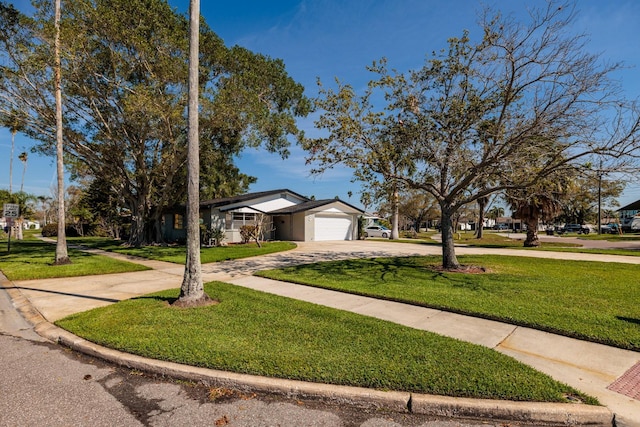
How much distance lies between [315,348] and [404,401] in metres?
1.39

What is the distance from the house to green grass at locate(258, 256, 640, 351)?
1314 cm

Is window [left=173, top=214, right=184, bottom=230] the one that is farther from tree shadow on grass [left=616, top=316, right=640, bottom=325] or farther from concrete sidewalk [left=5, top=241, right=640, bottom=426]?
tree shadow on grass [left=616, top=316, right=640, bottom=325]

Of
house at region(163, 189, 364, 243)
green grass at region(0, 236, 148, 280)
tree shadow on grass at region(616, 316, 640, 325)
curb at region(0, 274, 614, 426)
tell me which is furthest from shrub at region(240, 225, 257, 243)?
tree shadow on grass at region(616, 316, 640, 325)

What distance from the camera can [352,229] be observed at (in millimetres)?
29188

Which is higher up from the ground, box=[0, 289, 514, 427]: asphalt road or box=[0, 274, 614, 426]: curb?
box=[0, 274, 614, 426]: curb

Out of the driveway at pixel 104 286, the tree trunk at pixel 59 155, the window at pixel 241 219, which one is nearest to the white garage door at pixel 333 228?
the window at pixel 241 219

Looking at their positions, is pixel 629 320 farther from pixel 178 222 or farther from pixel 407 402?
pixel 178 222

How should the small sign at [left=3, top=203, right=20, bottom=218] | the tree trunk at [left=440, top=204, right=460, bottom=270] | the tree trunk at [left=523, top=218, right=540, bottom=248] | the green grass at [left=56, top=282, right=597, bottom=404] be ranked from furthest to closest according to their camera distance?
the tree trunk at [left=523, top=218, right=540, bottom=248] < the small sign at [left=3, top=203, right=20, bottom=218] < the tree trunk at [left=440, top=204, right=460, bottom=270] < the green grass at [left=56, top=282, right=597, bottom=404]

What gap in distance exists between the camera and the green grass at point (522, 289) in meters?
5.32

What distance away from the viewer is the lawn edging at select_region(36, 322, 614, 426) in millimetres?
2979

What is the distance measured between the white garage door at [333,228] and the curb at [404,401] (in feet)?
74.4

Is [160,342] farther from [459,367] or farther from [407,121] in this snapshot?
[407,121]

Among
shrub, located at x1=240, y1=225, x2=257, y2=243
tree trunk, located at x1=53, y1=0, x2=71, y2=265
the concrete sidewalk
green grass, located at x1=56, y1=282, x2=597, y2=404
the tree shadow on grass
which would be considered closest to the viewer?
green grass, located at x1=56, y1=282, x2=597, y2=404

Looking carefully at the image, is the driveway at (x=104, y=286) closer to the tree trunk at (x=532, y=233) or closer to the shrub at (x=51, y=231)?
the tree trunk at (x=532, y=233)
